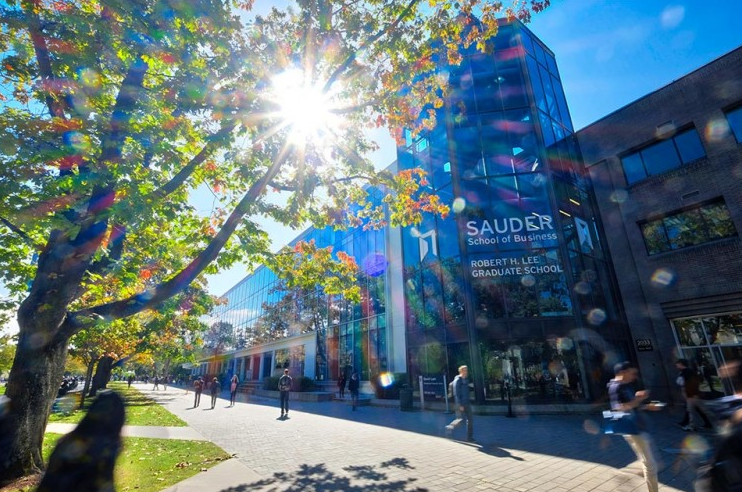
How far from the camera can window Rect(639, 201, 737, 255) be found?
13742 mm

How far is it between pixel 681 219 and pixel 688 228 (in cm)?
49

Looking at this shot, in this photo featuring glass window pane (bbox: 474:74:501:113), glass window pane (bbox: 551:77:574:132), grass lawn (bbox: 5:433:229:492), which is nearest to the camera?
grass lawn (bbox: 5:433:229:492)

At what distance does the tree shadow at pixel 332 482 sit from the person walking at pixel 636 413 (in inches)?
113

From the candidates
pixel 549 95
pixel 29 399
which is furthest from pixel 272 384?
pixel 549 95

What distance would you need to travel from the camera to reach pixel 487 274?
15430 millimetres

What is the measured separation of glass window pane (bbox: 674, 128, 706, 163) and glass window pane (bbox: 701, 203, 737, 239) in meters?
2.17

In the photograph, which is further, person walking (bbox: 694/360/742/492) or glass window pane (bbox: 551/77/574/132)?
glass window pane (bbox: 551/77/574/132)

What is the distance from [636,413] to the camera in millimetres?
4707

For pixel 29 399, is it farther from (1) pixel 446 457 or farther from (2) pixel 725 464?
(2) pixel 725 464

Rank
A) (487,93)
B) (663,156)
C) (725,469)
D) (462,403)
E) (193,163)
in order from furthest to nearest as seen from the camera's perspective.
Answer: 1. (487,93)
2. (663,156)
3. (462,403)
4. (193,163)
5. (725,469)

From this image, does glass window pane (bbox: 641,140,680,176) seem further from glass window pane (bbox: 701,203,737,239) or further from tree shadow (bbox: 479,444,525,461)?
tree shadow (bbox: 479,444,525,461)

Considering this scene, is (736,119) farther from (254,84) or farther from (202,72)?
(202,72)

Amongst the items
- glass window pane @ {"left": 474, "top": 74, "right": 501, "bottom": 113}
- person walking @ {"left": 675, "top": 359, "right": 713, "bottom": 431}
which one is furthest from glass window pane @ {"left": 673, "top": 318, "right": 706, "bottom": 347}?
glass window pane @ {"left": 474, "top": 74, "right": 501, "bottom": 113}

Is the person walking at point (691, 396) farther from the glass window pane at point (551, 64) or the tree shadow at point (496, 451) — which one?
the glass window pane at point (551, 64)
